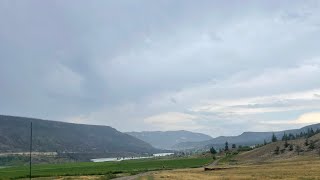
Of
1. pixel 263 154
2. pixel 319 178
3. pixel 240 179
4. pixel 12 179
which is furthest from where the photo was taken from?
pixel 263 154

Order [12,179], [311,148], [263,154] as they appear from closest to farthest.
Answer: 1. [12,179]
2. [311,148]
3. [263,154]

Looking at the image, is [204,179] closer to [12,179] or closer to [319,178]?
[319,178]

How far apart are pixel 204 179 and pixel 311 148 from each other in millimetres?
110703

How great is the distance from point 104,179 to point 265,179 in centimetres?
4543

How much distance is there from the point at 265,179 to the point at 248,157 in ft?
445

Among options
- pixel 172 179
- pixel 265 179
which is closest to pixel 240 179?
pixel 265 179

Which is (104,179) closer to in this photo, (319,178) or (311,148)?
(319,178)

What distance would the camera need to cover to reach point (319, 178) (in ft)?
205

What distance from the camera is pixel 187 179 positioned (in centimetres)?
7625

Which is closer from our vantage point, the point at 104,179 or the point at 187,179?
the point at 187,179

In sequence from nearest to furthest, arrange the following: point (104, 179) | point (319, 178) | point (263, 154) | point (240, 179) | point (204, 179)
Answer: point (319, 178) → point (240, 179) → point (204, 179) → point (104, 179) → point (263, 154)

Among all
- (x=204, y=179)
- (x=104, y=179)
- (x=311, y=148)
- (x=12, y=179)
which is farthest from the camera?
(x=311, y=148)

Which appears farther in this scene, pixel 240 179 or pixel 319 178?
pixel 240 179

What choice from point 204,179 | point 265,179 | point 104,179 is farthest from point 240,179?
point 104,179
